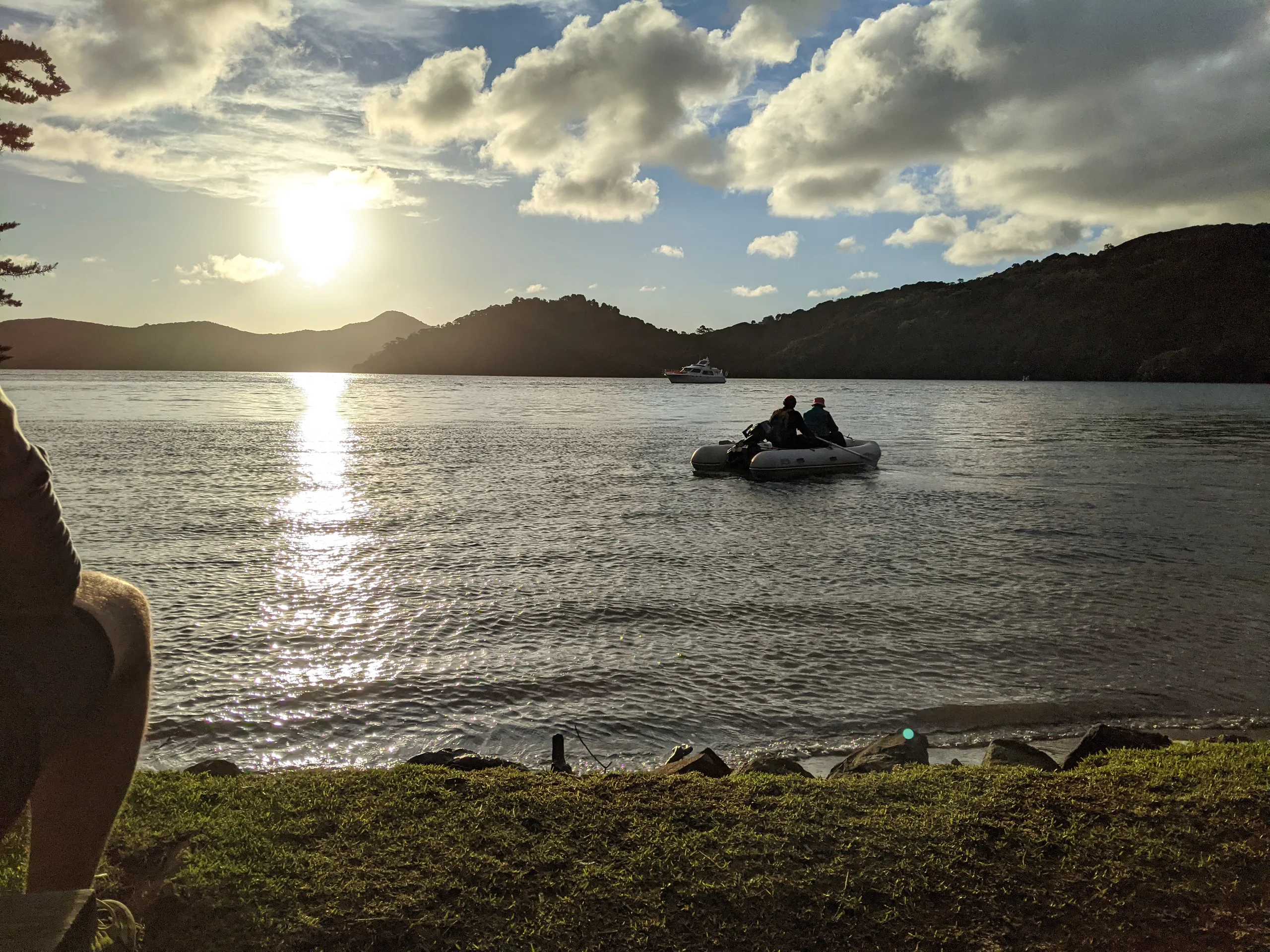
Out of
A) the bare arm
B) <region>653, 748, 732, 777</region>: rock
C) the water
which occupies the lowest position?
the water

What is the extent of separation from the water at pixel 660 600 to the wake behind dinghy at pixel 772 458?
3.19 ft

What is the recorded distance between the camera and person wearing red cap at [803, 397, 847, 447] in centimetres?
2955

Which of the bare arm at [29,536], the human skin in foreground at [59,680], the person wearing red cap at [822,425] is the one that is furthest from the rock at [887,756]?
the person wearing red cap at [822,425]

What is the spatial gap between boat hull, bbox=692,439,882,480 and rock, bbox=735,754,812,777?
21.5m

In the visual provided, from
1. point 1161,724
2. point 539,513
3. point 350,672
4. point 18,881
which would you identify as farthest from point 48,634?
point 539,513

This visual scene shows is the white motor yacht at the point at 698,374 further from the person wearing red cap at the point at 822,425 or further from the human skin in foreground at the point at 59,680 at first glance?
the human skin in foreground at the point at 59,680

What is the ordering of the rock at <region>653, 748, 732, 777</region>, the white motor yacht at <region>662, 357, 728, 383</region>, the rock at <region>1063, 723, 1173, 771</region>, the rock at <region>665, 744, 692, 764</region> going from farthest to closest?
the white motor yacht at <region>662, 357, 728, 383</region> → the rock at <region>665, 744, 692, 764</region> → the rock at <region>1063, 723, 1173, 771</region> → the rock at <region>653, 748, 732, 777</region>

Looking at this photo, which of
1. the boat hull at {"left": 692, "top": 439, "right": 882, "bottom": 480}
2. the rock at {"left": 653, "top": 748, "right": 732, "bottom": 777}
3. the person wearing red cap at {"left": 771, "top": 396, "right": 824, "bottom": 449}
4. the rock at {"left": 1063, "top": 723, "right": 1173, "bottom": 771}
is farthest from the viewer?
the person wearing red cap at {"left": 771, "top": 396, "right": 824, "bottom": 449}

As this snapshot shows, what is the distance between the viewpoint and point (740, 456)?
93.2ft

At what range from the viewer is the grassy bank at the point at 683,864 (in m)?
3.12

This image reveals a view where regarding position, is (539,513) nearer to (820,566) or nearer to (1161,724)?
(820,566)

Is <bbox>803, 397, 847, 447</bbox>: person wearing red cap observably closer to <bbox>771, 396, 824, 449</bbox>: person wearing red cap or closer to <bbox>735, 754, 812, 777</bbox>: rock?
<bbox>771, 396, 824, 449</bbox>: person wearing red cap

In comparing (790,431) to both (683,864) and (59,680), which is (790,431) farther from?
(59,680)

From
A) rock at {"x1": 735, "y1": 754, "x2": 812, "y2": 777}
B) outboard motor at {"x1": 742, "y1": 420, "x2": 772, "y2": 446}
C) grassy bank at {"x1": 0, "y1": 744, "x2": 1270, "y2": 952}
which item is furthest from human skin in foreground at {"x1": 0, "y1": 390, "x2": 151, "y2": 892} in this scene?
outboard motor at {"x1": 742, "y1": 420, "x2": 772, "y2": 446}
